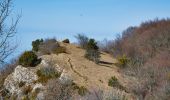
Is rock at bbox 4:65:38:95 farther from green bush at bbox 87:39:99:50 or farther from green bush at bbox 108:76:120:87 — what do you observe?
green bush at bbox 87:39:99:50

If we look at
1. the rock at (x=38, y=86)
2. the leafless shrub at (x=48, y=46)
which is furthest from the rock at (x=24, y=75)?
the leafless shrub at (x=48, y=46)

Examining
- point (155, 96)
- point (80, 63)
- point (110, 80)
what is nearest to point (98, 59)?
point (80, 63)

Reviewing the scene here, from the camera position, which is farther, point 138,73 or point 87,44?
point 87,44

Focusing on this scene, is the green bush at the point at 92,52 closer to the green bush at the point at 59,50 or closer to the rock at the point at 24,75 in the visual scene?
the green bush at the point at 59,50

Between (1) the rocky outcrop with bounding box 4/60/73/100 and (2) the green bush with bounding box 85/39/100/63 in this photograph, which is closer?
(1) the rocky outcrop with bounding box 4/60/73/100

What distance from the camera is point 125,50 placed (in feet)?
270

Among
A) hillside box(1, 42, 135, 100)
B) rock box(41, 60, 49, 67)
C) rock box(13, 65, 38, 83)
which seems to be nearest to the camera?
hillside box(1, 42, 135, 100)

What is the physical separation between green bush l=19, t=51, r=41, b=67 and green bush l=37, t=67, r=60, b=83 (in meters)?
2.21

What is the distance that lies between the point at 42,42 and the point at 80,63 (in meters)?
10.7

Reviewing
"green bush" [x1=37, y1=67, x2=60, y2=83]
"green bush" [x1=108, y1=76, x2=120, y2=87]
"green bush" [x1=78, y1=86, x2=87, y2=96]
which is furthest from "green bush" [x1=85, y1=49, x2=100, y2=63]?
"green bush" [x1=78, y1=86, x2=87, y2=96]

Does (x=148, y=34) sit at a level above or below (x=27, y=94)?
above

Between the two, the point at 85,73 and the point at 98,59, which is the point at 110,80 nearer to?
the point at 85,73

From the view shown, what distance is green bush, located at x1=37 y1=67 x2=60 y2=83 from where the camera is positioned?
5572cm

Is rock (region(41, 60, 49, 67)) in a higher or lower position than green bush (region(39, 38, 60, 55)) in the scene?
lower
